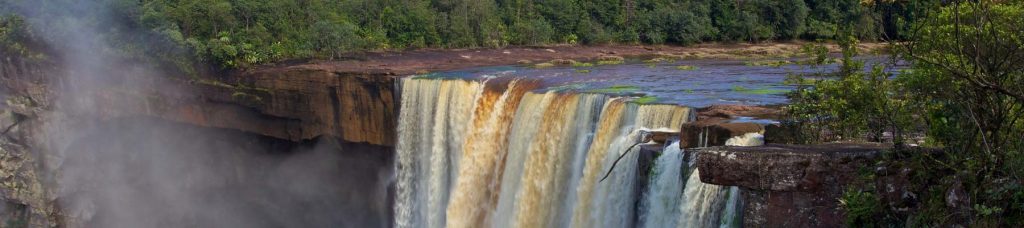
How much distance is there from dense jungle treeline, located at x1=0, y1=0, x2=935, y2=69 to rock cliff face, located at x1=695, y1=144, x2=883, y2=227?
15697mm

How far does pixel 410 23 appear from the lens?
3453cm

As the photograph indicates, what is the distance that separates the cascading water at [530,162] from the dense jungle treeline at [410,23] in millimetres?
7969

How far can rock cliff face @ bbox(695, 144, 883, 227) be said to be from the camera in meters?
8.34

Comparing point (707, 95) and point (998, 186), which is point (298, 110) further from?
point (998, 186)

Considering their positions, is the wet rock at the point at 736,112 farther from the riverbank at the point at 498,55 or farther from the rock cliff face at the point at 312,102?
the riverbank at the point at 498,55

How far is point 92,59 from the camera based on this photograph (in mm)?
27375

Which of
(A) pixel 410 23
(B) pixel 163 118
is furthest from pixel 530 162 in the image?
(A) pixel 410 23

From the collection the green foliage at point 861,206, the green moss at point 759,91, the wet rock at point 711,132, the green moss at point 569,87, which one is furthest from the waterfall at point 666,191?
the green moss at point 759,91

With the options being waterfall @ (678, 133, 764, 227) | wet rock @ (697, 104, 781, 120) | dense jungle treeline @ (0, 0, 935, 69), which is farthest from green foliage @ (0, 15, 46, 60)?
waterfall @ (678, 133, 764, 227)

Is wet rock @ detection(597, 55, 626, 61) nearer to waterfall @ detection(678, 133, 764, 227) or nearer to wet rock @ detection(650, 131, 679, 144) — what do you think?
wet rock @ detection(650, 131, 679, 144)

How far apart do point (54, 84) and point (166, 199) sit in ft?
15.2

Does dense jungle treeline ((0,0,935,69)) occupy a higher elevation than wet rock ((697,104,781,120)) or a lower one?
lower

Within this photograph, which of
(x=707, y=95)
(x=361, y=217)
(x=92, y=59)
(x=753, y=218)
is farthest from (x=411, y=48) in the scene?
(x=753, y=218)

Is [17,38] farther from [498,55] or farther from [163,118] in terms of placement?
[498,55]
